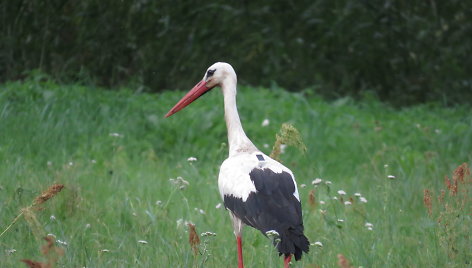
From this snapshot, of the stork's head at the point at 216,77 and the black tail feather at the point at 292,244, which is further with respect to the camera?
the stork's head at the point at 216,77

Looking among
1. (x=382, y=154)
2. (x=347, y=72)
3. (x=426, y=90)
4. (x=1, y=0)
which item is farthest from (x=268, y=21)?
(x=382, y=154)

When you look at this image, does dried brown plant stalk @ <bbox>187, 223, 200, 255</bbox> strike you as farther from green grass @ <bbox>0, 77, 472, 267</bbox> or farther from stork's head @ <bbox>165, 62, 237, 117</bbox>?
stork's head @ <bbox>165, 62, 237, 117</bbox>

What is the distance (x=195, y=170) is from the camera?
7285mm

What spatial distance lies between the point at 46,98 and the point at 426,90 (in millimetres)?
5256

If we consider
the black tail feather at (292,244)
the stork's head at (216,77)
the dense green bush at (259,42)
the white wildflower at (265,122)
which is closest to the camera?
the black tail feather at (292,244)

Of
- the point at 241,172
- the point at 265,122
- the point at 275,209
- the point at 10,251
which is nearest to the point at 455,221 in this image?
the point at 275,209

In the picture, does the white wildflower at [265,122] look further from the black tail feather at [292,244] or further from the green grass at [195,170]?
the black tail feather at [292,244]

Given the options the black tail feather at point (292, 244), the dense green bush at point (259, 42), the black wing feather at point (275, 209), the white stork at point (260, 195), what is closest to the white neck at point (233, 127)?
the white stork at point (260, 195)

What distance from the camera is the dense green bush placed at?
1092 cm

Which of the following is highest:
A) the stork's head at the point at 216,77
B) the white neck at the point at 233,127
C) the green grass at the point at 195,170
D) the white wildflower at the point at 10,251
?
the stork's head at the point at 216,77

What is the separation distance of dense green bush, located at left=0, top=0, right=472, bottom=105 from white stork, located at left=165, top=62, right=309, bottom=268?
18.6ft

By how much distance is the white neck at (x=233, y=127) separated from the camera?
17.7ft

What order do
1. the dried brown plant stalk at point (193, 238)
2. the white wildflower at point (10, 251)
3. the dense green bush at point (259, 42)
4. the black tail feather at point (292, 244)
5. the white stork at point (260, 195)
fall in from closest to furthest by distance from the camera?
the dried brown plant stalk at point (193, 238) → the black tail feather at point (292, 244) → the white stork at point (260, 195) → the white wildflower at point (10, 251) → the dense green bush at point (259, 42)

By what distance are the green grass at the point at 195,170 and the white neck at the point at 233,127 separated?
0.43 m
